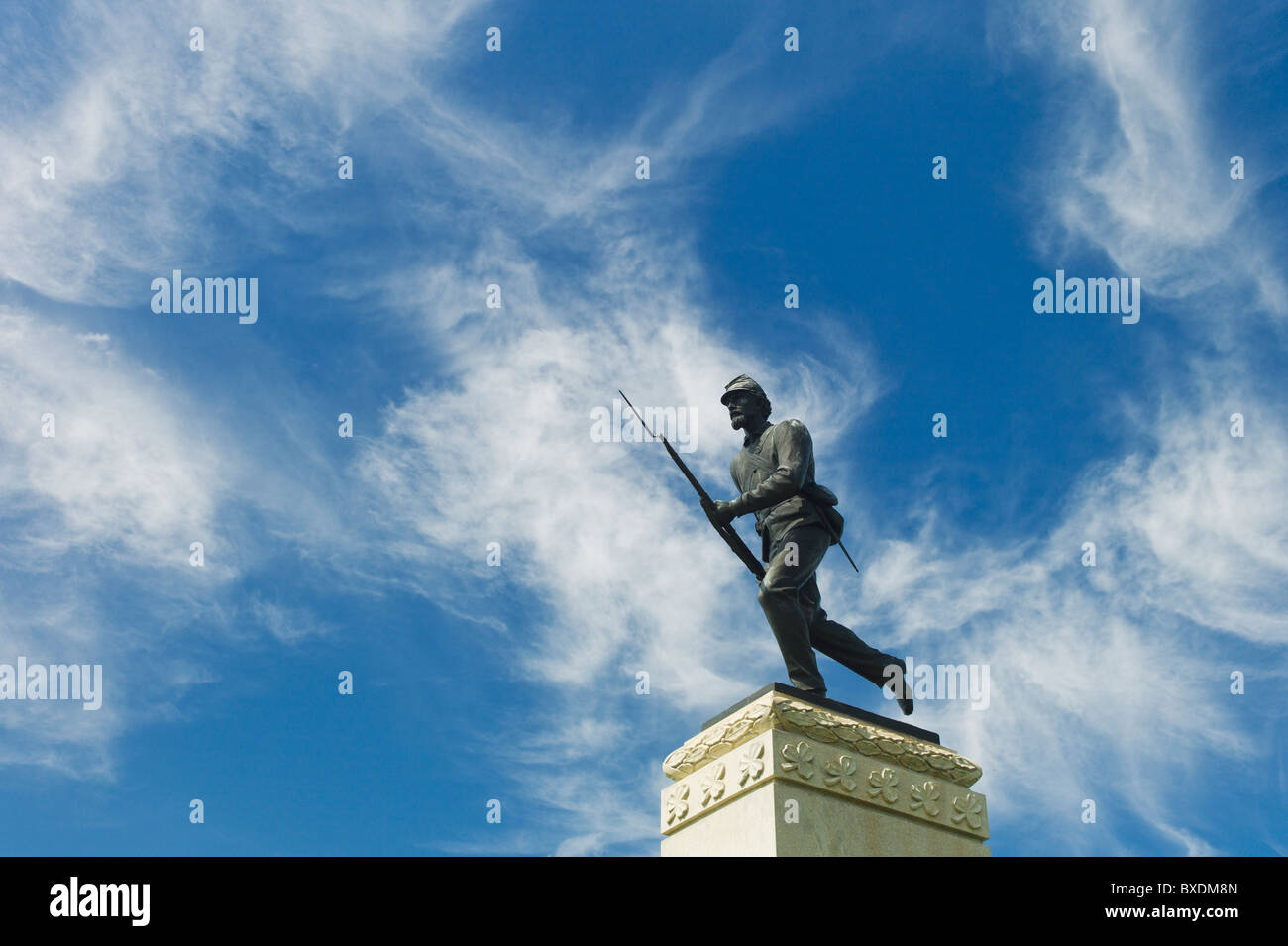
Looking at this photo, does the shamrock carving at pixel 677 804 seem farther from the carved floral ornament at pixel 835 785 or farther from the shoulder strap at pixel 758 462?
the shoulder strap at pixel 758 462

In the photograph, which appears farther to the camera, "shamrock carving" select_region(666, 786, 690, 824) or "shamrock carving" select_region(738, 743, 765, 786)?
"shamrock carving" select_region(666, 786, 690, 824)

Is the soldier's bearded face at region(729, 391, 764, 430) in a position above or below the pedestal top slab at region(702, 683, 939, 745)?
above

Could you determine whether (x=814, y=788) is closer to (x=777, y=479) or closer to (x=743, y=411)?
(x=777, y=479)

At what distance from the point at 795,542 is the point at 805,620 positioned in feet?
2.45

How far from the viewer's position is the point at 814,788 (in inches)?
437

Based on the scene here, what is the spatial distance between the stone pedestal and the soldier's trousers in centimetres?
62

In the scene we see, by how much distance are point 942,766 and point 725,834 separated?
2209 millimetres

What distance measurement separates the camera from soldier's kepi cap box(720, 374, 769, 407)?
44.7 feet

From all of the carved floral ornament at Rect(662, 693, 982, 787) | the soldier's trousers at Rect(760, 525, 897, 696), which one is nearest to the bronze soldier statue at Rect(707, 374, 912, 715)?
the soldier's trousers at Rect(760, 525, 897, 696)

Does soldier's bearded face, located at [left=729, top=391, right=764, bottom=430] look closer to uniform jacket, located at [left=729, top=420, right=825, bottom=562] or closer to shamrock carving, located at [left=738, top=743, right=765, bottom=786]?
uniform jacket, located at [left=729, top=420, right=825, bottom=562]
